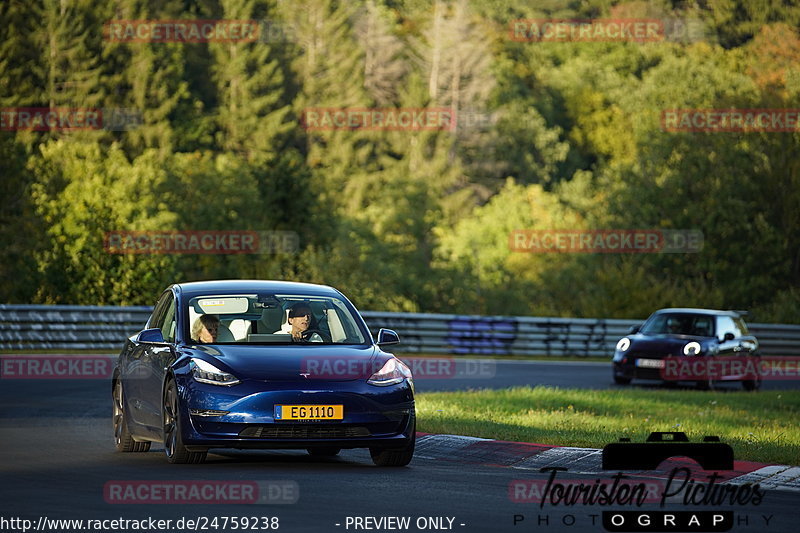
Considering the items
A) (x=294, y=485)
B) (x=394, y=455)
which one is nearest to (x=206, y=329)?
(x=394, y=455)

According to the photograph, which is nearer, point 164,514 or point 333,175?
point 164,514

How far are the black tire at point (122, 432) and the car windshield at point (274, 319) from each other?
1.49 m

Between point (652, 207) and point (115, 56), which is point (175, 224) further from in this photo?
point (115, 56)

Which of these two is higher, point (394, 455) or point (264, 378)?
point (264, 378)

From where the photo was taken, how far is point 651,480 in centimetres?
1272

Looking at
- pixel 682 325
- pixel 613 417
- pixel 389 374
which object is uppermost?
pixel 389 374

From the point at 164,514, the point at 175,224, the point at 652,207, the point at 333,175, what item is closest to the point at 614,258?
the point at 652,207

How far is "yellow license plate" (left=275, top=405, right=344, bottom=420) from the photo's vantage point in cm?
1305

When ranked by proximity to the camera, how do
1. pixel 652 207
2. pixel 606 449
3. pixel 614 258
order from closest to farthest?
pixel 606 449 → pixel 614 258 → pixel 652 207

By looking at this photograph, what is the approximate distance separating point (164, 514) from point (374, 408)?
319 cm

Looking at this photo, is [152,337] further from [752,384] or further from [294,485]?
[752,384]

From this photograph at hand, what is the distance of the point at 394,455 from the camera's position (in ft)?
45.2

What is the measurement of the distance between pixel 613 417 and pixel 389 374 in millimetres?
6880

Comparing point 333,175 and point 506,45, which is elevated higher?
point 506,45
